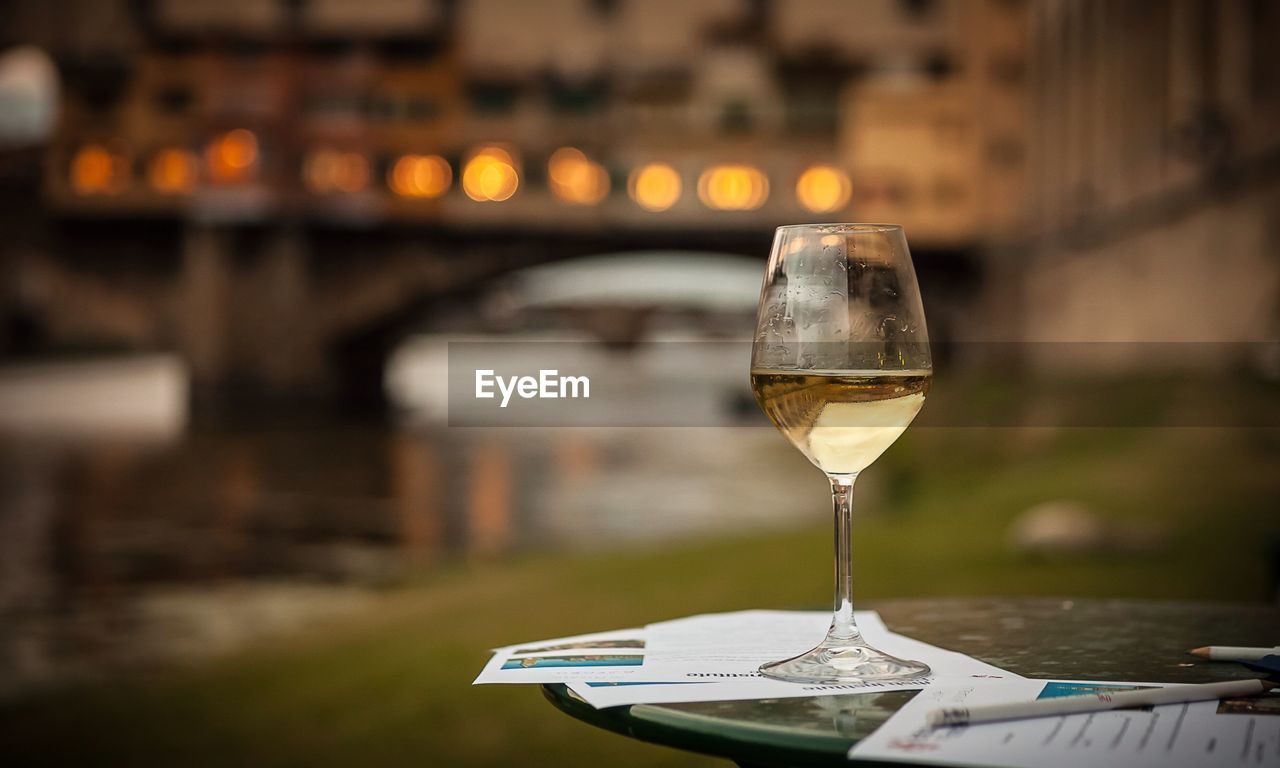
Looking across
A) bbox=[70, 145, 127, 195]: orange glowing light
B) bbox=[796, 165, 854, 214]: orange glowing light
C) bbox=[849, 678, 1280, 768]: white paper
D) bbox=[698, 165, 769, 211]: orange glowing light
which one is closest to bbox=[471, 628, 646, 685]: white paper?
bbox=[849, 678, 1280, 768]: white paper

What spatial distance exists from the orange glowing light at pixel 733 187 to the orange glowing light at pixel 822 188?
0.75 meters

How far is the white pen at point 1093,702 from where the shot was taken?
3.12 ft

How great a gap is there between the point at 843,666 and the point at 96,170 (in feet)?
101

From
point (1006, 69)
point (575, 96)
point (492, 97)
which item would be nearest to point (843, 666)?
point (1006, 69)

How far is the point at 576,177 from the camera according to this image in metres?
29.2

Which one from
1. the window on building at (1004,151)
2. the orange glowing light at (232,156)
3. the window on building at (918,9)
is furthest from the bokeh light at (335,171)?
the window on building at (1004,151)

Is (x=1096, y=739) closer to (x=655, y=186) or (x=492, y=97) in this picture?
(x=655, y=186)

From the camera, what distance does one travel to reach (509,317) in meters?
56.4

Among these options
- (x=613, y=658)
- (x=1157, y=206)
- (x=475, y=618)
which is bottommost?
(x=475, y=618)

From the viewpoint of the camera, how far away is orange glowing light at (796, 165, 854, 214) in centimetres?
2898

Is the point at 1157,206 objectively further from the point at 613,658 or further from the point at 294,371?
the point at 294,371

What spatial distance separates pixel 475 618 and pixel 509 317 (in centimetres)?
4936

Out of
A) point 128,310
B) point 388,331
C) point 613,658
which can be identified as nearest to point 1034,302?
point 388,331

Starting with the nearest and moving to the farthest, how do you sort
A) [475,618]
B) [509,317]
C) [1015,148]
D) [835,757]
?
1. [835,757]
2. [475,618]
3. [1015,148]
4. [509,317]
